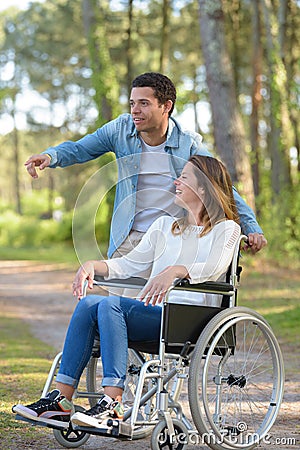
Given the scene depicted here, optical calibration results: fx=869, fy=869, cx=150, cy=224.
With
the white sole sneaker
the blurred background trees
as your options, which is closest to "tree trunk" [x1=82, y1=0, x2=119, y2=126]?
the blurred background trees

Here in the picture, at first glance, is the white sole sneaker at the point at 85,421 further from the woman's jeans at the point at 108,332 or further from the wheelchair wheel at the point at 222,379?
the wheelchair wheel at the point at 222,379

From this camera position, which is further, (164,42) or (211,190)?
(164,42)

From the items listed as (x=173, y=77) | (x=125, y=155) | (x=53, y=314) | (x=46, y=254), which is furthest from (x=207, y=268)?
(x=173, y=77)

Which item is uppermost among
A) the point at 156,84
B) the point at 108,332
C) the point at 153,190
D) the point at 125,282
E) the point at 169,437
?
the point at 156,84

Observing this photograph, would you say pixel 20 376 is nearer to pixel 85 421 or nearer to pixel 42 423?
pixel 42 423

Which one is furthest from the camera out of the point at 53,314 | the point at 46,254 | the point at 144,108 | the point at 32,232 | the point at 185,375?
the point at 32,232

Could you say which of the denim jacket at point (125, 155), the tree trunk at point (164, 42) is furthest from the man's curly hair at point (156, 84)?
the tree trunk at point (164, 42)

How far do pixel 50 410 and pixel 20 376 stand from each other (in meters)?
2.54

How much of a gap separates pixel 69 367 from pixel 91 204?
844 millimetres

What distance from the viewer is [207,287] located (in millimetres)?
3742

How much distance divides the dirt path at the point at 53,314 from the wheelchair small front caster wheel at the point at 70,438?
4cm

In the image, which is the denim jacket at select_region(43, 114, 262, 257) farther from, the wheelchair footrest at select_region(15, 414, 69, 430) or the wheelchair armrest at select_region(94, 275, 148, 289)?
the wheelchair footrest at select_region(15, 414, 69, 430)

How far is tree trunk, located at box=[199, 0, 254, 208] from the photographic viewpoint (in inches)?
504

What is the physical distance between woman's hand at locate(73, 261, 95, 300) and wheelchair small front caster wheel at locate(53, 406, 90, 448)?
537 millimetres
